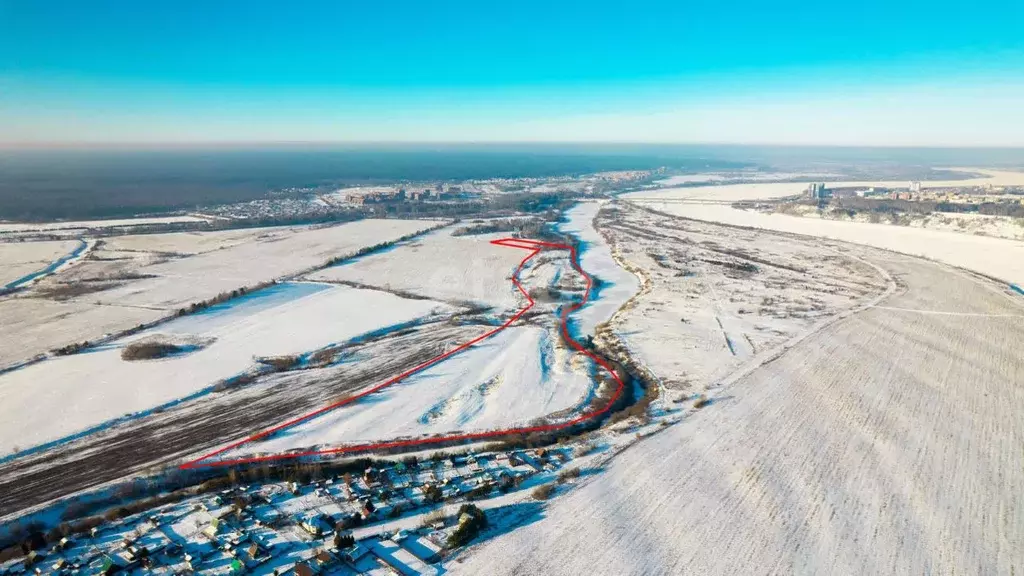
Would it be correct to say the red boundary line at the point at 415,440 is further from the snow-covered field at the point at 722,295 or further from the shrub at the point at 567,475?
the shrub at the point at 567,475

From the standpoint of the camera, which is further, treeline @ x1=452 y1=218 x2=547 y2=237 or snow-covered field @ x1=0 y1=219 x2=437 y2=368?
treeline @ x1=452 y1=218 x2=547 y2=237

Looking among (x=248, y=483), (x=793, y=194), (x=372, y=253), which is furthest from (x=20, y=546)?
(x=793, y=194)

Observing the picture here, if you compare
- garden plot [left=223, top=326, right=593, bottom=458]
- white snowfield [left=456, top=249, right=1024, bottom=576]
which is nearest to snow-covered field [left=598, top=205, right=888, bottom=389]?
white snowfield [left=456, top=249, right=1024, bottom=576]

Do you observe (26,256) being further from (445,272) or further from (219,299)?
(445,272)

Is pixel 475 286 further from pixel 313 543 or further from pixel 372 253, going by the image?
pixel 313 543

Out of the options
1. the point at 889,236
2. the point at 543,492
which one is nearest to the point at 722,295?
the point at 543,492

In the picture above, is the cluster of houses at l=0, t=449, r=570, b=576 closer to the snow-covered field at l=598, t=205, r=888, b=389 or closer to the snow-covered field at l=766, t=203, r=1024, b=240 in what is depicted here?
the snow-covered field at l=598, t=205, r=888, b=389

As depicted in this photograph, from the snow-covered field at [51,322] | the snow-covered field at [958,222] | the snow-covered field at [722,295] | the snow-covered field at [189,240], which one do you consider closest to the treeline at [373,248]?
the snow-covered field at [189,240]
